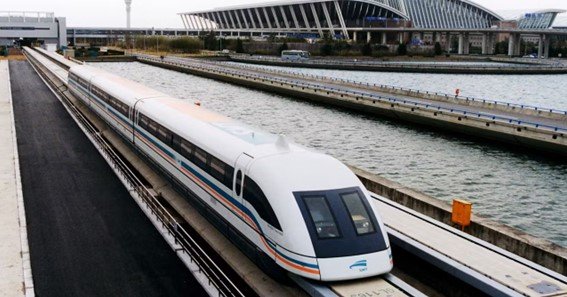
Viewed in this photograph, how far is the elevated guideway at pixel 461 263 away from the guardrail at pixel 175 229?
742 millimetres

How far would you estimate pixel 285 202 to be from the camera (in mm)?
13867

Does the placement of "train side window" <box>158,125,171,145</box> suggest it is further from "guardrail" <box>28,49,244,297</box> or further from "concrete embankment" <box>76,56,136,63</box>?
"concrete embankment" <box>76,56,136,63</box>

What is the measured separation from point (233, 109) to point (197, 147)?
1960 inches

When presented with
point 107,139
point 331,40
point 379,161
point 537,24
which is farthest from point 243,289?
point 537,24

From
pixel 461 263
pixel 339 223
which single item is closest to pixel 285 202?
pixel 339 223

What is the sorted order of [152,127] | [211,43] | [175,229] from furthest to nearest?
[211,43] < [152,127] < [175,229]

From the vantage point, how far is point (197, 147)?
19938mm

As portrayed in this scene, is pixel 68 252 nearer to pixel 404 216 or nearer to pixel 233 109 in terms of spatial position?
pixel 404 216

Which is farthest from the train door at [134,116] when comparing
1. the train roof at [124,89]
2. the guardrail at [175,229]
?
the guardrail at [175,229]

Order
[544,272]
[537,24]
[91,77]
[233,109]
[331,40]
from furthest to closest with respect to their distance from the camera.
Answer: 1. [537,24]
2. [331,40]
3. [233,109]
4. [91,77]
5. [544,272]

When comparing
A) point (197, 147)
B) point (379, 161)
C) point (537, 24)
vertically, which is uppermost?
point (537, 24)

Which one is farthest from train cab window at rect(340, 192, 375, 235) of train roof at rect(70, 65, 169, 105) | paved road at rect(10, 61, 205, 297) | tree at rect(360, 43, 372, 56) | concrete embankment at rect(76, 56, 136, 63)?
tree at rect(360, 43, 372, 56)

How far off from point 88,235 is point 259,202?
23.0ft

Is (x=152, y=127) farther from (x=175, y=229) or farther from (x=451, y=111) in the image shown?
(x=451, y=111)
